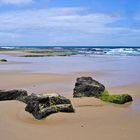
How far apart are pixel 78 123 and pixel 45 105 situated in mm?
1244

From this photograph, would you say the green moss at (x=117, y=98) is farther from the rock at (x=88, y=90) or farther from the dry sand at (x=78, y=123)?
the rock at (x=88, y=90)

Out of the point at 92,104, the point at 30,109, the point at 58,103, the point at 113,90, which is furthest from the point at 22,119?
the point at 113,90

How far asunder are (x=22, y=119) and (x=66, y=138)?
7.08 ft

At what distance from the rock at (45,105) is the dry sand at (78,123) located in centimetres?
18

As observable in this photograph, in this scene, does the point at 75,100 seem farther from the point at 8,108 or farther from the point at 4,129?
the point at 4,129

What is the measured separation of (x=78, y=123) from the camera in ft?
28.3

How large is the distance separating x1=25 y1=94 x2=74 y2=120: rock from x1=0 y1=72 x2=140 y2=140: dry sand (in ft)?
0.59

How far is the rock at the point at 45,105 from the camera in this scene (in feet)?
30.1

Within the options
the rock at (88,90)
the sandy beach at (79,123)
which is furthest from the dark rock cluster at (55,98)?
the sandy beach at (79,123)

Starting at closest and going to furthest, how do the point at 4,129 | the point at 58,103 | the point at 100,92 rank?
the point at 4,129, the point at 58,103, the point at 100,92

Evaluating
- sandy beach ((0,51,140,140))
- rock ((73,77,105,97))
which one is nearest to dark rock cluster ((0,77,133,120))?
rock ((73,77,105,97))

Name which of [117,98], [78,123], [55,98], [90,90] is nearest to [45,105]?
[55,98]

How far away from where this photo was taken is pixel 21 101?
1151 cm

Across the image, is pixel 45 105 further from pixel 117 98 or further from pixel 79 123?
pixel 117 98
